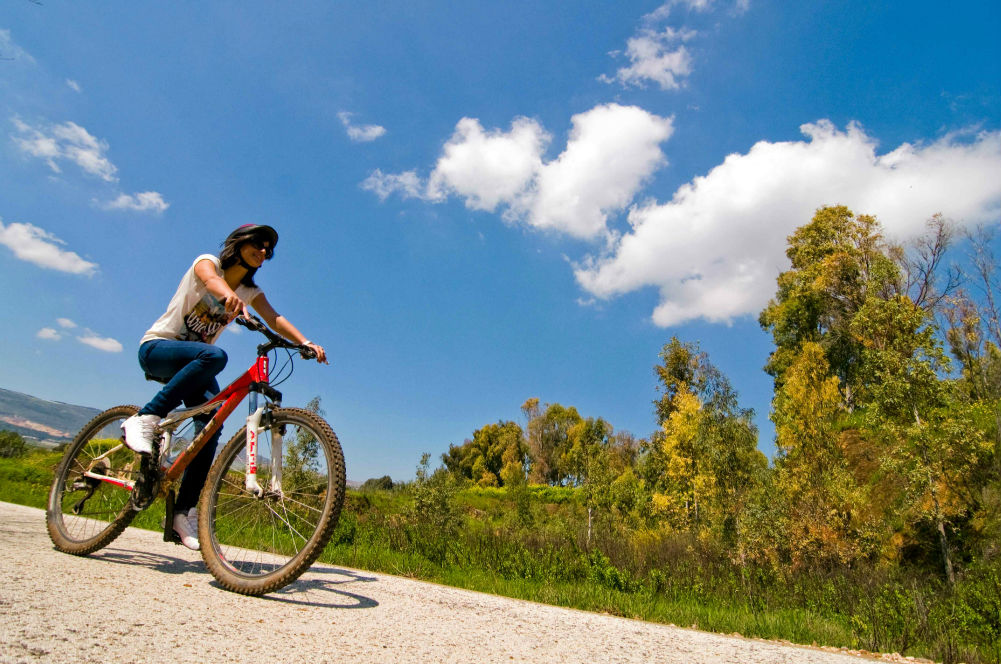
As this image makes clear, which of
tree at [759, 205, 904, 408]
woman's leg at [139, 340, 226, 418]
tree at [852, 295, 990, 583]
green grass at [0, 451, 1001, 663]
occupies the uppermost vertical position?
tree at [759, 205, 904, 408]

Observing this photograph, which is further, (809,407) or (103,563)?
(809,407)

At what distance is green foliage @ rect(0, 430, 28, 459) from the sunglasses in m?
19.1

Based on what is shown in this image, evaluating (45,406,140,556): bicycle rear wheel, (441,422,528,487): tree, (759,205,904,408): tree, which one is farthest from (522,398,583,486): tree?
(45,406,140,556): bicycle rear wheel

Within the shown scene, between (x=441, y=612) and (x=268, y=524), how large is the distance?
1391 mm

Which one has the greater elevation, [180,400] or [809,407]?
[809,407]

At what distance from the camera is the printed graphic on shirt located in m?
Result: 3.52

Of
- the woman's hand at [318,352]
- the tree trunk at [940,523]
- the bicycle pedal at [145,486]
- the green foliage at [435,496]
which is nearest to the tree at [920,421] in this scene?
the tree trunk at [940,523]

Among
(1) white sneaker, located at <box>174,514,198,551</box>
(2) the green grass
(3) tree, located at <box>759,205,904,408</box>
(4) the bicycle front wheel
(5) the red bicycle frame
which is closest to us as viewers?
(4) the bicycle front wheel

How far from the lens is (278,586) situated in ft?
8.68

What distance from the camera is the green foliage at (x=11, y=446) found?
16600mm

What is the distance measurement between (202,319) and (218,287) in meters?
0.58

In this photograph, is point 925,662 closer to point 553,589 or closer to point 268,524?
point 553,589

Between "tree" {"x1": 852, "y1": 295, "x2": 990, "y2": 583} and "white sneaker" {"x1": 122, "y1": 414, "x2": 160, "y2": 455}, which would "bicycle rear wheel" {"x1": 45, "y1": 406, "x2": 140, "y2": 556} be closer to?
"white sneaker" {"x1": 122, "y1": 414, "x2": 160, "y2": 455}

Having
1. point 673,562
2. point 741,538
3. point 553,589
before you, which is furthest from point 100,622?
point 741,538
